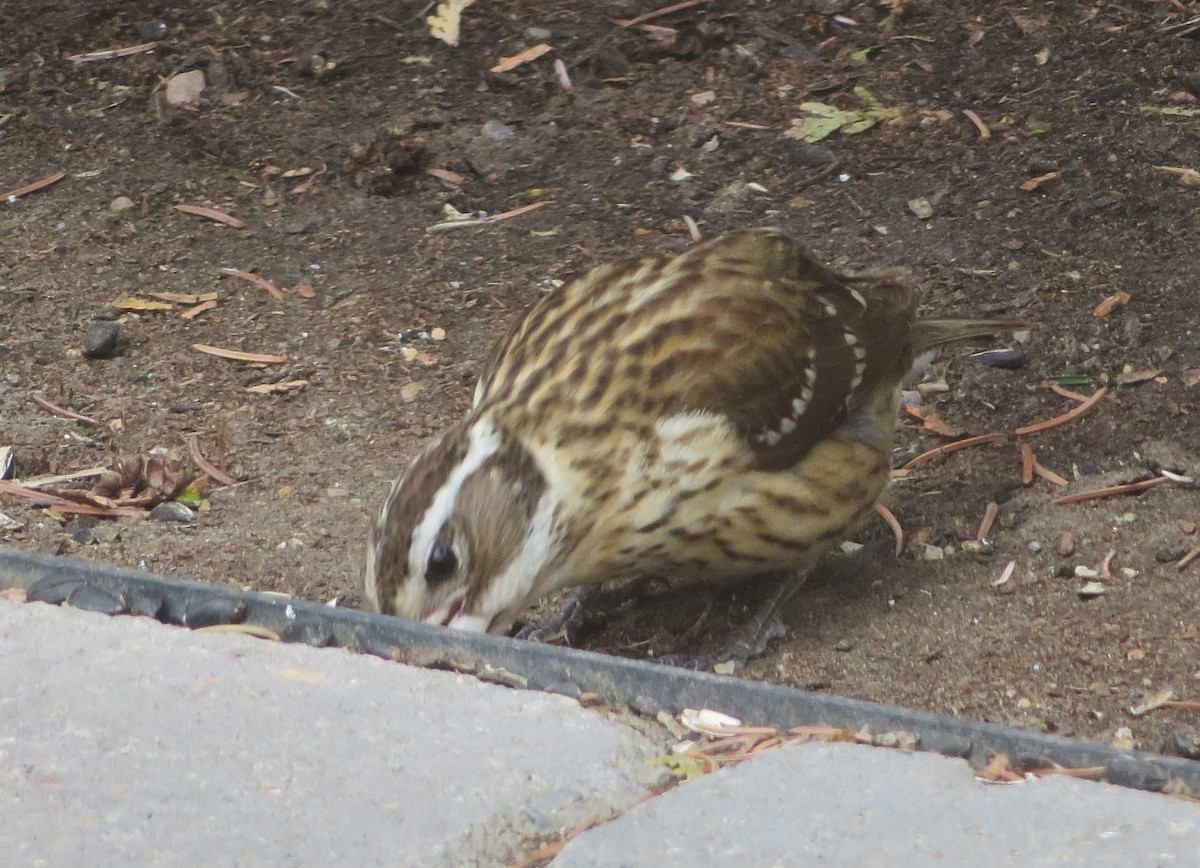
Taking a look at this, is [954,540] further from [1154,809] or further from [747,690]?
[1154,809]

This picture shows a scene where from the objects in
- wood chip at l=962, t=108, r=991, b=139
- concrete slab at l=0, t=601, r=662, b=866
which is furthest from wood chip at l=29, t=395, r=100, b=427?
wood chip at l=962, t=108, r=991, b=139

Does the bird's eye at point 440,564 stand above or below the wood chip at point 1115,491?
above

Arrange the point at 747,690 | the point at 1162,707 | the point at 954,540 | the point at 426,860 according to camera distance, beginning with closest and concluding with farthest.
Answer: the point at 426,860, the point at 747,690, the point at 1162,707, the point at 954,540

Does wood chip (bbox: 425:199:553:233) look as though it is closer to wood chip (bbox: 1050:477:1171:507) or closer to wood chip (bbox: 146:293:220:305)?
wood chip (bbox: 146:293:220:305)

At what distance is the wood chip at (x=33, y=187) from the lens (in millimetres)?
7336

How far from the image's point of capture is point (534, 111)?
25.3 feet

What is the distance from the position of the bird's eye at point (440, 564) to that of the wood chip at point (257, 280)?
114 inches

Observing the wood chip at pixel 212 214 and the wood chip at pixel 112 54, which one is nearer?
the wood chip at pixel 212 214

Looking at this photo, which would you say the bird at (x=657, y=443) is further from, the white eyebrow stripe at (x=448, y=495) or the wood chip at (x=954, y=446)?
the wood chip at (x=954, y=446)

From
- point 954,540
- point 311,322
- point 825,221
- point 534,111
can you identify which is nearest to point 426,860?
point 954,540

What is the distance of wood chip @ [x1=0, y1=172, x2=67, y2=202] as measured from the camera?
734cm

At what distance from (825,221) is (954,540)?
204 centimetres

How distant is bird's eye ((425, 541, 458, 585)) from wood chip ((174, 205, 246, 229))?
3469 millimetres

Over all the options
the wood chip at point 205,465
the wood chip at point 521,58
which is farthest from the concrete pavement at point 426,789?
the wood chip at point 521,58
